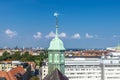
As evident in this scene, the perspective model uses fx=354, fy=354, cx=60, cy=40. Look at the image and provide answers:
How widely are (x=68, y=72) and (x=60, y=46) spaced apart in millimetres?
71243

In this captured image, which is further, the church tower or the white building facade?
the white building facade

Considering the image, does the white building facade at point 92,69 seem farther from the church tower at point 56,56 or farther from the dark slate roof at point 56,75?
the dark slate roof at point 56,75

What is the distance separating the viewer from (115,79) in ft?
331

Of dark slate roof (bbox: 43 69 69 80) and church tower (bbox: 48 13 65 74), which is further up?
church tower (bbox: 48 13 65 74)

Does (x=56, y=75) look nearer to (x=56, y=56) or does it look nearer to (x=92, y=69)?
(x=56, y=56)

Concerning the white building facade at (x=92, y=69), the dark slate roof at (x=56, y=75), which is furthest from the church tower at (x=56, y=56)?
the white building facade at (x=92, y=69)

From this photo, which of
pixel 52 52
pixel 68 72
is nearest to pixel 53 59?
pixel 52 52

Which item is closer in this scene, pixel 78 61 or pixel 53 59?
pixel 53 59

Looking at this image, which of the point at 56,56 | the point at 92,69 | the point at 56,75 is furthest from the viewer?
the point at 92,69

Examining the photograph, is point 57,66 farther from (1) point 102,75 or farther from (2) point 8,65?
(2) point 8,65

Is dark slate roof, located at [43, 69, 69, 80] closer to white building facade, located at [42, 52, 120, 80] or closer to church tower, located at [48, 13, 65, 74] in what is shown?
church tower, located at [48, 13, 65, 74]

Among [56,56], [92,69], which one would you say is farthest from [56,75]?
[92,69]

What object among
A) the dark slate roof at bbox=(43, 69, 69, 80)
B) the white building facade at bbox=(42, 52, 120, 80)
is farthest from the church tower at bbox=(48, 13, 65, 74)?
the white building facade at bbox=(42, 52, 120, 80)

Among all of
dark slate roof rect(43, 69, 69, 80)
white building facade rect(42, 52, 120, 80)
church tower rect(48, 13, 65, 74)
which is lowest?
white building facade rect(42, 52, 120, 80)
